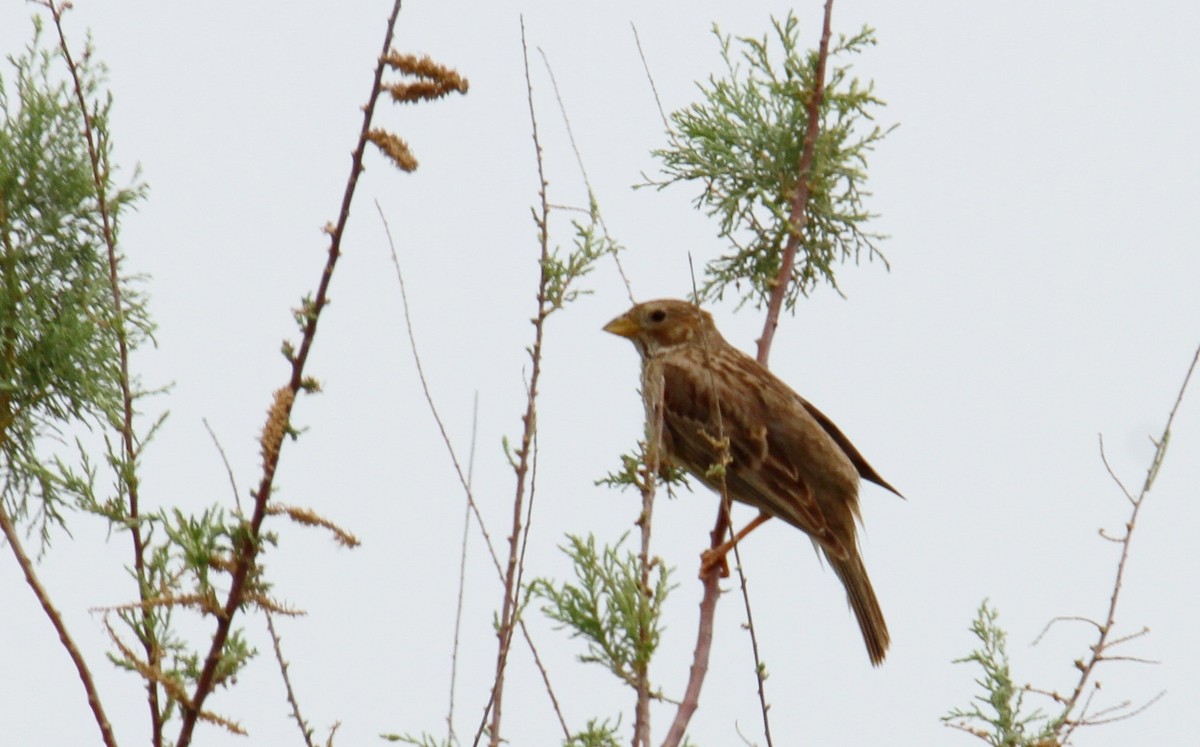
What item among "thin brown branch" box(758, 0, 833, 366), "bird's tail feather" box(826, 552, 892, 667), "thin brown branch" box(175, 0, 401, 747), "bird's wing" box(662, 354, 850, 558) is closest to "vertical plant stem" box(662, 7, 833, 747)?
"thin brown branch" box(758, 0, 833, 366)

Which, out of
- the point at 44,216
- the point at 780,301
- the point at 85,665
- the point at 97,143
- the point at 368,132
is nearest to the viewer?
the point at 85,665

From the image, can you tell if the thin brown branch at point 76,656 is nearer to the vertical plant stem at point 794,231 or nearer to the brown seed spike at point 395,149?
the brown seed spike at point 395,149

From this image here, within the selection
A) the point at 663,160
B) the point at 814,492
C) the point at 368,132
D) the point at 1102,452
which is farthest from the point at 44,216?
the point at 814,492

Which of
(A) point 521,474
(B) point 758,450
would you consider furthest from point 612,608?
(B) point 758,450

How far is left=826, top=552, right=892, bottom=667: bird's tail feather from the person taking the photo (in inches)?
216

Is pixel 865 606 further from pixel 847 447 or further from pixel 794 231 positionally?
pixel 794 231

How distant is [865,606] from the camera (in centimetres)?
550

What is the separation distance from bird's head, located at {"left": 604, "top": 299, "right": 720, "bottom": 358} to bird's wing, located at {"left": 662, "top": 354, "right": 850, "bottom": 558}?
18.3 inches

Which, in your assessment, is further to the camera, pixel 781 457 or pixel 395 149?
pixel 781 457

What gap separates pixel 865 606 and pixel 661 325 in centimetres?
145

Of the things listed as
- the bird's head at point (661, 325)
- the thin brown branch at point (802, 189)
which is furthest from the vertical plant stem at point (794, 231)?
the bird's head at point (661, 325)

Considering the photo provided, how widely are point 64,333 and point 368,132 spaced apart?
1279 millimetres

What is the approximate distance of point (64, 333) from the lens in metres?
3.43

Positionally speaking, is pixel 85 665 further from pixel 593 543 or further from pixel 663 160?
pixel 663 160
